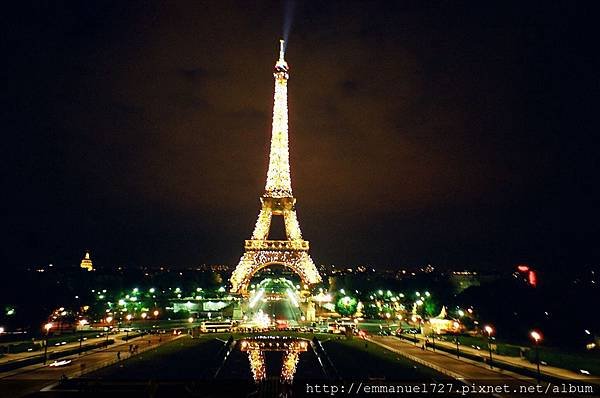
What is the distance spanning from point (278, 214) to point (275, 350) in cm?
3969

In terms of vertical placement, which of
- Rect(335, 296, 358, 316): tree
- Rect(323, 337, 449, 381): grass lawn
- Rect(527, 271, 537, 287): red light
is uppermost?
Rect(527, 271, 537, 287): red light

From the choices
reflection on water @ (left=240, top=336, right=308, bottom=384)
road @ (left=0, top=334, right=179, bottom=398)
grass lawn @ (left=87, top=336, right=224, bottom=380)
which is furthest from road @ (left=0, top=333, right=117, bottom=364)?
reflection on water @ (left=240, top=336, right=308, bottom=384)

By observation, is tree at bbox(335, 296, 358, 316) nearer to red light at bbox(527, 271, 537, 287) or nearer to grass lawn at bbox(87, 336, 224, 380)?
grass lawn at bbox(87, 336, 224, 380)

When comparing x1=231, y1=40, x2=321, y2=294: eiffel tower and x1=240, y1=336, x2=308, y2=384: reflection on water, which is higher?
x1=231, y1=40, x2=321, y2=294: eiffel tower

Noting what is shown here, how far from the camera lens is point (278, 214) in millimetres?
67750

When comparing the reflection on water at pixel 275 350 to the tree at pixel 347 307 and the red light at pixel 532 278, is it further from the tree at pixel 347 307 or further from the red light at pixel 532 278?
the tree at pixel 347 307

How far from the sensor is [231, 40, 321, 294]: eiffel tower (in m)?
65.9

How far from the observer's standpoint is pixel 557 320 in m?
31.9

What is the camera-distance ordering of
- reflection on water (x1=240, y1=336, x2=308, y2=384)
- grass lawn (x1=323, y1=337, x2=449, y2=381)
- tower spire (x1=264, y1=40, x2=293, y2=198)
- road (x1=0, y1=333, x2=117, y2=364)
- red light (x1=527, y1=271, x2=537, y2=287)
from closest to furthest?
grass lawn (x1=323, y1=337, x2=449, y2=381) → reflection on water (x1=240, y1=336, x2=308, y2=384) → road (x1=0, y1=333, x2=117, y2=364) → red light (x1=527, y1=271, x2=537, y2=287) → tower spire (x1=264, y1=40, x2=293, y2=198)

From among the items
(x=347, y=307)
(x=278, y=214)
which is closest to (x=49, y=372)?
(x=347, y=307)

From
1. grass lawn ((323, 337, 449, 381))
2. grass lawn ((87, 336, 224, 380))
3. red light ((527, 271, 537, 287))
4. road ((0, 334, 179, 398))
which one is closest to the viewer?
road ((0, 334, 179, 398))

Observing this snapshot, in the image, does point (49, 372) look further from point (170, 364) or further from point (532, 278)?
point (532, 278)

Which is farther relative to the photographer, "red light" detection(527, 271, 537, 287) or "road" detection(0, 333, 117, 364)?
"red light" detection(527, 271, 537, 287)

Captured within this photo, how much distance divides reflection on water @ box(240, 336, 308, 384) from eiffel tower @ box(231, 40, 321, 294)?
3267 centimetres
